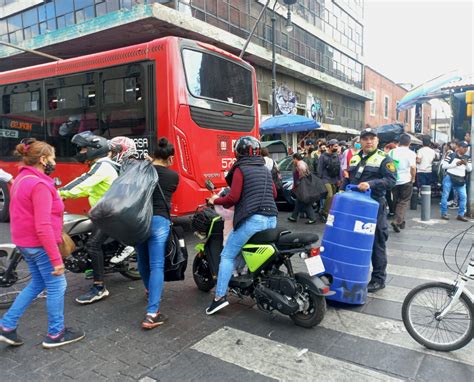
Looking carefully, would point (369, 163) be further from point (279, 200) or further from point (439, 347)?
point (279, 200)

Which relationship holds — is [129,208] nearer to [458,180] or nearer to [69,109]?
[69,109]

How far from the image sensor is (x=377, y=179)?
14.9 ft

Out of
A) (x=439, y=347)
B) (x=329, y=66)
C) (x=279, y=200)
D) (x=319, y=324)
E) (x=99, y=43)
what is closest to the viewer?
(x=439, y=347)

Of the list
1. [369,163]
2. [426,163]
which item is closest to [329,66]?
[426,163]

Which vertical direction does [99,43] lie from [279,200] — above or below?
above

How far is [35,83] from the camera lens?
833cm

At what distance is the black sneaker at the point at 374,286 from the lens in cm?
470

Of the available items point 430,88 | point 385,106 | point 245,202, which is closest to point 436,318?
point 245,202

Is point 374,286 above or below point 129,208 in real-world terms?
below

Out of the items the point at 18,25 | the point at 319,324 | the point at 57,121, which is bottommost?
the point at 319,324

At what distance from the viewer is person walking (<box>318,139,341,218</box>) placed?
356 inches

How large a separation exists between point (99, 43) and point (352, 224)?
17.7 meters

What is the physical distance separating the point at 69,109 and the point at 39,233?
A: 17.5 ft

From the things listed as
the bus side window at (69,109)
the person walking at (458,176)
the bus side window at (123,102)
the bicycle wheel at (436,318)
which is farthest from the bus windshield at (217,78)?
the person walking at (458,176)
